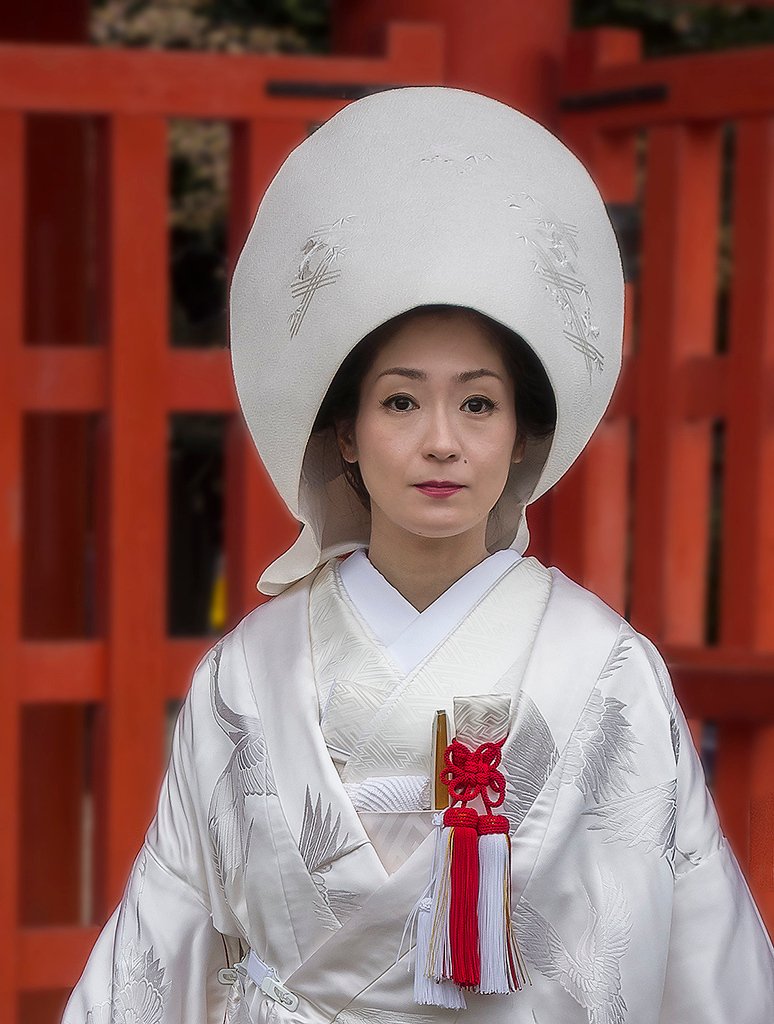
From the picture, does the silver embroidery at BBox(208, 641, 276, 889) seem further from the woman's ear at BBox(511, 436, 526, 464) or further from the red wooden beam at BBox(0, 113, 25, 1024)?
the red wooden beam at BBox(0, 113, 25, 1024)

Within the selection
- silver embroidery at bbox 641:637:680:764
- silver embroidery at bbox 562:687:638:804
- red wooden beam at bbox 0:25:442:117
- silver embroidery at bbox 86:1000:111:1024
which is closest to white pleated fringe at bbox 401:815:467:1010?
silver embroidery at bbox 562:687:638:804

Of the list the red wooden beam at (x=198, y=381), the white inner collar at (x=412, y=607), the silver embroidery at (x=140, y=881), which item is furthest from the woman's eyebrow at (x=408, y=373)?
the red wooden beam at (x=198, y=381)

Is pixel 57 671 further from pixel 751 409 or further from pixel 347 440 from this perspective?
pixel 751 409

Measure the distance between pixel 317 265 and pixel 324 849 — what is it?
0.55 metres

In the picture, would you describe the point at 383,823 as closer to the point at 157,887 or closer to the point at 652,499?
the point at 157,887

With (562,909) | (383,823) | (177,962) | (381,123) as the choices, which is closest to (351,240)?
(381,123)

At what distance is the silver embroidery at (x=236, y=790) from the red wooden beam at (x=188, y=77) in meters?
1.35

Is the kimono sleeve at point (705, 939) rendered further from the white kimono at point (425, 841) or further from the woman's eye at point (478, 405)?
the woman's eye at point (478, 405)

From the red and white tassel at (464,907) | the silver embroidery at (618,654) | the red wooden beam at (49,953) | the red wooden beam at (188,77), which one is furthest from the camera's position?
the red wooden beam at (49,953)

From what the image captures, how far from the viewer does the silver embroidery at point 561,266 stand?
1192 mm

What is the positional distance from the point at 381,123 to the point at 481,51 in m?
1.27

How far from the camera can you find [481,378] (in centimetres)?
124

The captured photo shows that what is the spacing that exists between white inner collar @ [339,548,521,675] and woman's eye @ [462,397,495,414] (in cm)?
18

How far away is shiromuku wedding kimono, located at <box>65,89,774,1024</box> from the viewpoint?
120cm
